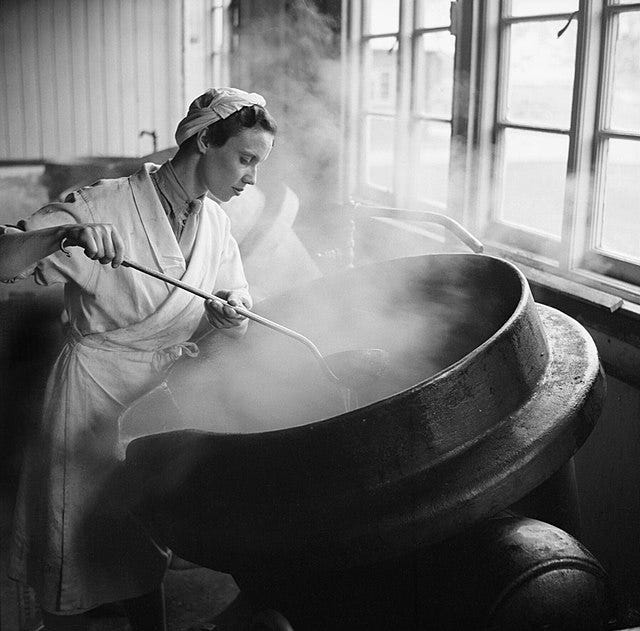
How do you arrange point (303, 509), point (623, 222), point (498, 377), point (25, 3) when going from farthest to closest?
point (25, 3) < point (623, 222) < point (498, 377) < point (303, 509)

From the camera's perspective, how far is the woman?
1.95 metres

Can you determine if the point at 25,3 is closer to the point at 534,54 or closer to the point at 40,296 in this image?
the point at 40,296

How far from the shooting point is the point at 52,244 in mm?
1734

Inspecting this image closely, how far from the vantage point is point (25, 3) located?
17.8ft

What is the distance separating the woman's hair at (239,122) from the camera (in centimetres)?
192

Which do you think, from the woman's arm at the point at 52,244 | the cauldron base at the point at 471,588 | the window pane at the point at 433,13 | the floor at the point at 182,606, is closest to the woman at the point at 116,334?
the woman's arm at the point at 52,244

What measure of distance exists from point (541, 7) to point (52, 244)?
185cm

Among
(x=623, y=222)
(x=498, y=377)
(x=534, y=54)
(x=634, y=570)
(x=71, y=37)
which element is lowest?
(x=634, y=570)

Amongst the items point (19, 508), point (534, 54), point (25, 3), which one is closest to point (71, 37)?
point (25, 3)

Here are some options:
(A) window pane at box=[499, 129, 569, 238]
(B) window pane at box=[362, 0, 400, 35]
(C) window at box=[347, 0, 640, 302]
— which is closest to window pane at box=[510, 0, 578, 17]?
(C) window at box=[347, 0, 640, 302]

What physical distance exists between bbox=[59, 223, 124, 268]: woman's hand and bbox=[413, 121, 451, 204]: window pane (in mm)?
1891

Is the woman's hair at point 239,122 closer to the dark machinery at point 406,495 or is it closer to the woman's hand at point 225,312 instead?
the woman's hand at point 225,312

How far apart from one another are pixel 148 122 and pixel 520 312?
4.98 metres

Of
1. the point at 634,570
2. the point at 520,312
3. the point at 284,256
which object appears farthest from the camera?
the point at 284,256
